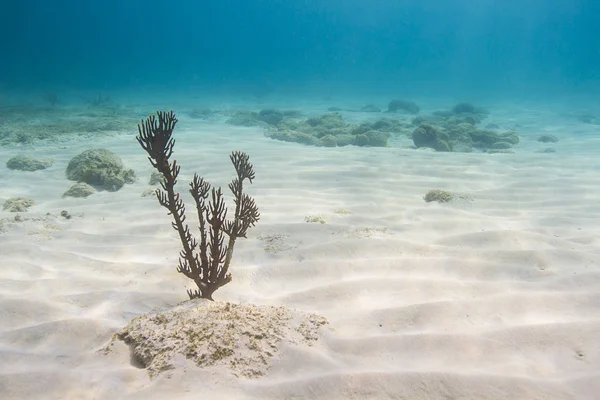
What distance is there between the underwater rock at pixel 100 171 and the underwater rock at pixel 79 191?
414 millimetres

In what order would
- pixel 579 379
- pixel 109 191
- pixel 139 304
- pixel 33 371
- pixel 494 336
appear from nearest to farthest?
1. pixel 579 379
2. pixel 33 371
3. pixel 494 336
4. pixel 139 304
5. pixel 109 191

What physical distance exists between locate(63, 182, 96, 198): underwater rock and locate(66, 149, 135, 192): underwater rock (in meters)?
0.41

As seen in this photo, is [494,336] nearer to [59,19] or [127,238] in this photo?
[127,238]

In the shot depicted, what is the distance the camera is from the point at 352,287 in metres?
3.53

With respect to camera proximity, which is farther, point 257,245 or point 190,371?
point 257,245

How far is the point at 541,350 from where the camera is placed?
2.53 m

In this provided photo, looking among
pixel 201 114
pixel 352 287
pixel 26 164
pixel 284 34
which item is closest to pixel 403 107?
pixel 201 114

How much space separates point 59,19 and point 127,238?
219543mm

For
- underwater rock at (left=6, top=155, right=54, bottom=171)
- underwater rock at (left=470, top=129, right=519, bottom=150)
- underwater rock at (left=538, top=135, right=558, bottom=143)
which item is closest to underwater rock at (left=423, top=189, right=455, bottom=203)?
underwater rock at (left=470, top=129, right=519, bottom=150)

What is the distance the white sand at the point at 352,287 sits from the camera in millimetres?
2240

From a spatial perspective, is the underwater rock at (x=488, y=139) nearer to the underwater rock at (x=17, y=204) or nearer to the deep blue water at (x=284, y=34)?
the underwater rock at (x=17, y=204)

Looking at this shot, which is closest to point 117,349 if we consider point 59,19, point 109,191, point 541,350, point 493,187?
point 541,350

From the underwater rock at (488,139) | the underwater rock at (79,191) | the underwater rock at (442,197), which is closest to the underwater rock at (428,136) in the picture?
the underwater rock at (488,139)

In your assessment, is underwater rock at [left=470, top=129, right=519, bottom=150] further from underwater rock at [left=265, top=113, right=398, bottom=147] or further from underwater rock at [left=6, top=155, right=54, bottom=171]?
underwater rock at [left=6, top=155, right=54, bottom=171]
